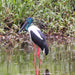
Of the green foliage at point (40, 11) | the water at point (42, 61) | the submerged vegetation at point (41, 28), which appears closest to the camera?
the water at point (42, 61)

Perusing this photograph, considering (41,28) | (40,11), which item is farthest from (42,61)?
(40,11)

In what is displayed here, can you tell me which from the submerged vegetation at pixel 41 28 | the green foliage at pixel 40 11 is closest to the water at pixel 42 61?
the submerged vegetation at pixel 41 28

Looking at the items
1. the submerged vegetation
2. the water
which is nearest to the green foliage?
the submerged vegetation

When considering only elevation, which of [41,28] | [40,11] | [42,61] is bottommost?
[42,61]

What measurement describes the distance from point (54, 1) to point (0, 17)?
8.83 feet

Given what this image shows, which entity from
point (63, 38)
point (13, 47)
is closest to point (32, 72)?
point (13, 47)

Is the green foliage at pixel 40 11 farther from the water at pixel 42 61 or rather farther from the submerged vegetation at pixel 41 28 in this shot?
the water at pixel 42 61

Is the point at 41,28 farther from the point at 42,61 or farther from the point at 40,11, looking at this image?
the point at 42,61

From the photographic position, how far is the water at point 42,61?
6.95 metres

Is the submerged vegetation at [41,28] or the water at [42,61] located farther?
the submerged vegetation at [41,28]

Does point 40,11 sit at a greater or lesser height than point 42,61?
greater

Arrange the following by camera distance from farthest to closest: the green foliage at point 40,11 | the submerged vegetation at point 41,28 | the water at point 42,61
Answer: the green foliage at point 40,11
the submerged vegetation at point 41,28
the water at point 42,61

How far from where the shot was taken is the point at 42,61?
8.05 metres

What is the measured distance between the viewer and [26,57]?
28.1 feet
